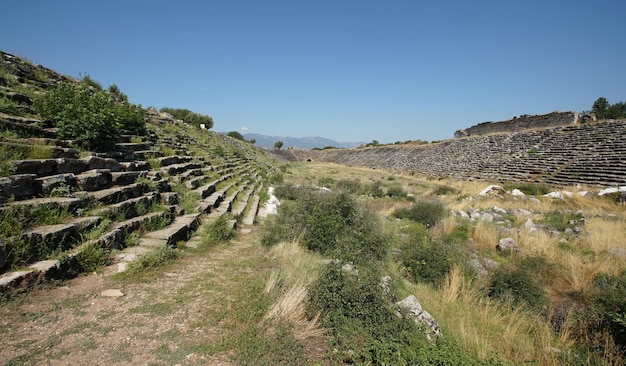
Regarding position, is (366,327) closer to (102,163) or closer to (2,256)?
(2,256)

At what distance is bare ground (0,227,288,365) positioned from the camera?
8.41 feet

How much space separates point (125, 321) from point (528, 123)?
33209 mm

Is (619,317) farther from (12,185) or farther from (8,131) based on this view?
(8,131)

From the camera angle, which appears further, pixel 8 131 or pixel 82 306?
pixel 8 131

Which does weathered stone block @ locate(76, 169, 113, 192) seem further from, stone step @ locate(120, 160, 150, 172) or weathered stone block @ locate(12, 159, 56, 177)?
stone step @ locate(120, 160, 150, 172)

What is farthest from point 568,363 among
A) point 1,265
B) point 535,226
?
point 535,226

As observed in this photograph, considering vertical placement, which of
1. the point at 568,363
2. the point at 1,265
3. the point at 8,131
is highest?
the point at 8,131

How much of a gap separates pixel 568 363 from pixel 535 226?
715 cm

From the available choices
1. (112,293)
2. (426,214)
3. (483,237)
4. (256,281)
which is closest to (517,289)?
(483,237)

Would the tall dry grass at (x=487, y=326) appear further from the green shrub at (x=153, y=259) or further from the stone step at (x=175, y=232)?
the stone step at (x=175, y=232)

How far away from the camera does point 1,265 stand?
3275 millimetres

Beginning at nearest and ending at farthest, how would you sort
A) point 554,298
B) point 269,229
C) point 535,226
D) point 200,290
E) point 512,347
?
point 512,347, point 200,290, point 554,298, point 269,229, point 535,226

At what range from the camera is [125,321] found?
3.08 m

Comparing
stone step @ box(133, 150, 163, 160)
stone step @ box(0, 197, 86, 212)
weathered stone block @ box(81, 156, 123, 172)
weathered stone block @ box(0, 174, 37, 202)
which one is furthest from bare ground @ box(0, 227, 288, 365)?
stone step @ box(133, 150, 163, 160)
